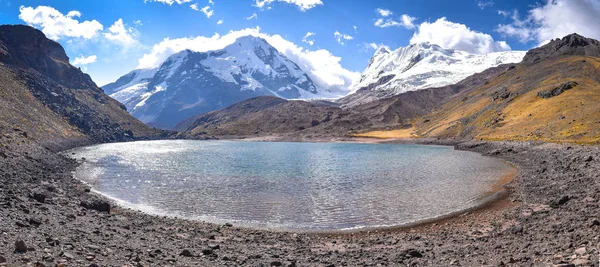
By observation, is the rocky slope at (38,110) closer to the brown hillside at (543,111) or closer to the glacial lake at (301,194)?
the glacial lake at (301,194)

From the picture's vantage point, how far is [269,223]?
32.0 metres

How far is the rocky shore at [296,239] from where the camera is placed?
→ 1560 cm

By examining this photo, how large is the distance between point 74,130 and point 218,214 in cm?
14713

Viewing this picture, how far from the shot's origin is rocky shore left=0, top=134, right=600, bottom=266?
614 inches

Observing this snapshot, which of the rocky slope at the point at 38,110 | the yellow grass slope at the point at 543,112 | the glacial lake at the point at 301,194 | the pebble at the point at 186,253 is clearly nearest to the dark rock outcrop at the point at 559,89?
the yellow grass slope at the point at 543,112

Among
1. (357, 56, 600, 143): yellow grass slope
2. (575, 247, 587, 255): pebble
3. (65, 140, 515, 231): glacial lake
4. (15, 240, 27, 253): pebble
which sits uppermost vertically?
(357, 56, 600, 143): yellow grass slope

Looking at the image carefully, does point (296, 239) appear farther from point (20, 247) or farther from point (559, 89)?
point (559, 89)

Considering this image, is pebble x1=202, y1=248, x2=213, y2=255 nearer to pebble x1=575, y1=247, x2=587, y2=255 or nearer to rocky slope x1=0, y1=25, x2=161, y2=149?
pebble x1=575, y1=247, x2=587, y2=255

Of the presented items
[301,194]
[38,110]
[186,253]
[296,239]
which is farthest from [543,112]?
[38,110]

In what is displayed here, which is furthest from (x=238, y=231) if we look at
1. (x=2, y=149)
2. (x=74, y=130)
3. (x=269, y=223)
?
(x=74, y=130)

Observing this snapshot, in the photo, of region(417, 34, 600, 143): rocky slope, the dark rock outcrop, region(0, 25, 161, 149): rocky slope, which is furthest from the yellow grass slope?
region(0, 25, 161, 149): rocky slope

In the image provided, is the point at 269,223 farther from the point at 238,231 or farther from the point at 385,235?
the point at 385,235

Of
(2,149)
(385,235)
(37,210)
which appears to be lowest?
(385,235)

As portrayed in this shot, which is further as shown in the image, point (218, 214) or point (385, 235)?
point (218, 214)
